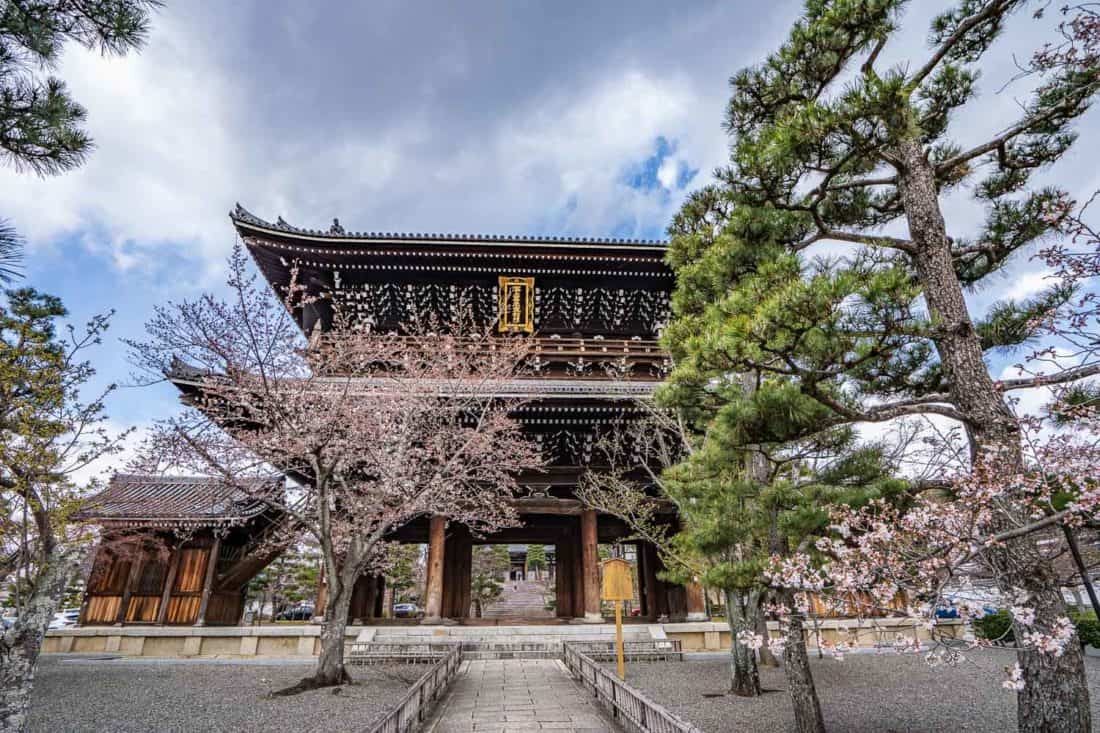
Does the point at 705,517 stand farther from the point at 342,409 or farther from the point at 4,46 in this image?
the point at 4,46

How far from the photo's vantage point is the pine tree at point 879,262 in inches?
148

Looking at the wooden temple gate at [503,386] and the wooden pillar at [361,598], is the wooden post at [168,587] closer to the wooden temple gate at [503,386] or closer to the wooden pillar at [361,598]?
the wooden temple gate at [503,386]

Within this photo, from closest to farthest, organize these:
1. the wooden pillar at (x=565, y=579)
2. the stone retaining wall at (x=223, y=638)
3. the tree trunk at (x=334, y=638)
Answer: the tree trunk at (x=334, y=638), the stone retaining wall at (x=223, y=638), the wooden pillar at (x=565, y=579)

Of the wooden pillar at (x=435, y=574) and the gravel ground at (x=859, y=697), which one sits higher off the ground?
the wooden pillar at (x=435, y=574)

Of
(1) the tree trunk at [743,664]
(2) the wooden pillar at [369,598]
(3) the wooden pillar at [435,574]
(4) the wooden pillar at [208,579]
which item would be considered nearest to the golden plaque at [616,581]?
(1) the tree trunk at [743,664]

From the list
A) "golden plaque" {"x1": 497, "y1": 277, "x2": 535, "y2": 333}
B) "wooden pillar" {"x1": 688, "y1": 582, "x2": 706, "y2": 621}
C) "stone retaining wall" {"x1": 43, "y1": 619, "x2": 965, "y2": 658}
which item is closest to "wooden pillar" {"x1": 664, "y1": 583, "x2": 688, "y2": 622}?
"wooden pillar" {"x1": 688, "y1": 582, "x2": 706, "y2": 621}

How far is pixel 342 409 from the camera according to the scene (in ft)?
29.5

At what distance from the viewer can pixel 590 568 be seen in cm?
1223

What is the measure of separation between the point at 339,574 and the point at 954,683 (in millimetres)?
10796

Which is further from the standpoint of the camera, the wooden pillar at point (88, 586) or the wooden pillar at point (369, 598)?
the wooden pillar at point (369, 598)

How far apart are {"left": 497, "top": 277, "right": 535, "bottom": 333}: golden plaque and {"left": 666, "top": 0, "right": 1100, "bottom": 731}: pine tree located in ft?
29.0

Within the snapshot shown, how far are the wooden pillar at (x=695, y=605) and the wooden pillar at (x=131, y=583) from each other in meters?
13.3

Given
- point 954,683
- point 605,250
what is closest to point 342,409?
point 605,250

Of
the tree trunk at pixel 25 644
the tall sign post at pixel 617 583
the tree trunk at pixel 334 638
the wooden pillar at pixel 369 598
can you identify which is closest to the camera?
the tree trunk at pixel 25 644
